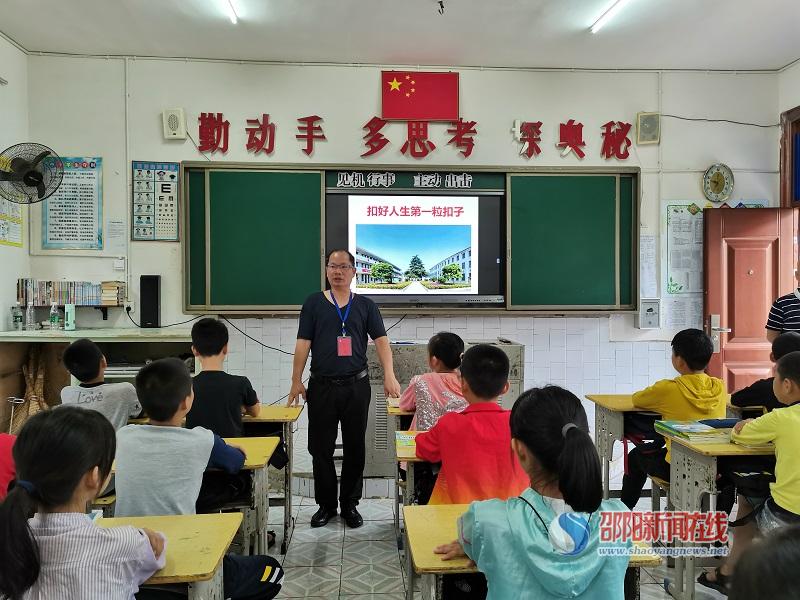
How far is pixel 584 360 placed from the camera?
186 inches

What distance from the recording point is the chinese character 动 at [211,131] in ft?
14.7

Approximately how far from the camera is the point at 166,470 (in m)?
1.76

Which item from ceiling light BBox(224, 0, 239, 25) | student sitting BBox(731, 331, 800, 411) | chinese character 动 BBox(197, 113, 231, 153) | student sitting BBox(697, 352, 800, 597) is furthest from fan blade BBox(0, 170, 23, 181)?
student sitting BBox(731, 331, 800, 411)

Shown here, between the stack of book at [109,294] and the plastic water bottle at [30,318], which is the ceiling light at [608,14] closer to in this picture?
the stack of book at [109,294]

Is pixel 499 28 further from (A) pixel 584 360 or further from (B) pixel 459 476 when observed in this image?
(B) pixel 459 476

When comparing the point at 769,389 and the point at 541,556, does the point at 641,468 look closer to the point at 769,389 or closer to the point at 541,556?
the point at 769,389

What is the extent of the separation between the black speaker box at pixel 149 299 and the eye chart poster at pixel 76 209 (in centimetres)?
45

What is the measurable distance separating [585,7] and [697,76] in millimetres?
1635

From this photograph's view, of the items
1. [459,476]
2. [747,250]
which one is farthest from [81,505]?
[747,250]

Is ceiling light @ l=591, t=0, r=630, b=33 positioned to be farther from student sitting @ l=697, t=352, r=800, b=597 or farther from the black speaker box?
the black speaker box

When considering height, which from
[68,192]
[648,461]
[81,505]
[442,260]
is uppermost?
[68,192]

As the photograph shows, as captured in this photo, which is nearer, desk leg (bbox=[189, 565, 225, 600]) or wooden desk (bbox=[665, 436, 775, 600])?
desk leg (bbox=[189, 565, 225, 600])

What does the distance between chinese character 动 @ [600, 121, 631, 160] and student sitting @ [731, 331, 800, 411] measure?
7.48 feet

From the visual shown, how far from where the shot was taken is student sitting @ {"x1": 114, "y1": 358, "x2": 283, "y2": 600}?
1709 mm
